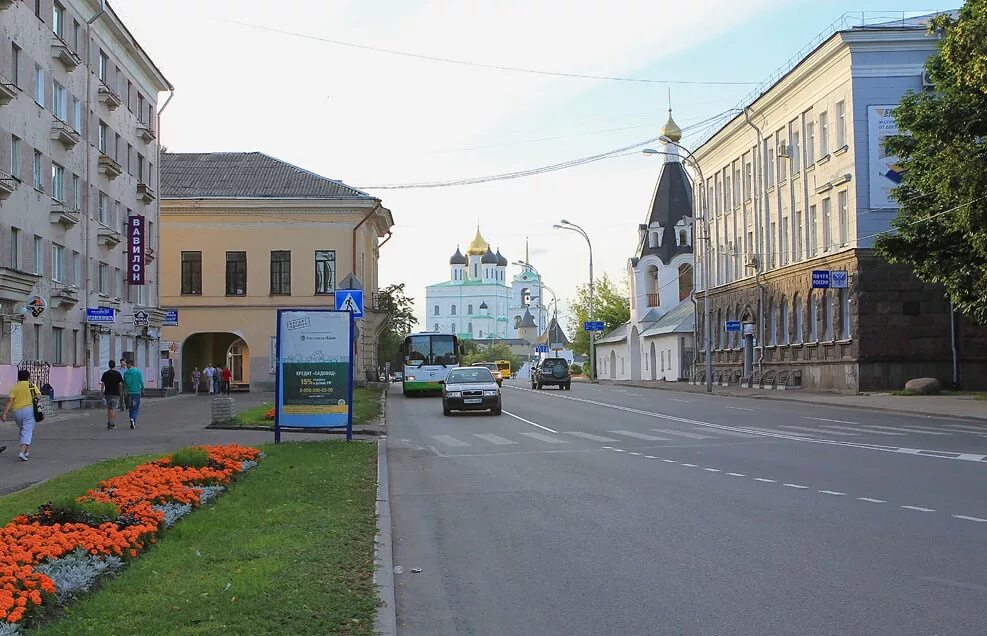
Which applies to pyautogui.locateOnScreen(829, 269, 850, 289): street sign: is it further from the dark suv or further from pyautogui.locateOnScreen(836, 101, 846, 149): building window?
the dark suv

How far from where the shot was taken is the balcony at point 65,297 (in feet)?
119

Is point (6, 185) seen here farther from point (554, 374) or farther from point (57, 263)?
point (554, 374)

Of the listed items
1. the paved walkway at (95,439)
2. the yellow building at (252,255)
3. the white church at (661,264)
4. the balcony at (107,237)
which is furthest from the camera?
the white church at (661,264)

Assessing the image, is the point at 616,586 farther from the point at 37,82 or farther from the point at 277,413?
the point at 37,82

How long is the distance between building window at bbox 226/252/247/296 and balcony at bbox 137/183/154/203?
7.58 meters

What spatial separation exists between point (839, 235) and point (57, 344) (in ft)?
98.1

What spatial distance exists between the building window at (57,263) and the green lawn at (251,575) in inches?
1073

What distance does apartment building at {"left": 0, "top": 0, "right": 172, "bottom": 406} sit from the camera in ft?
107

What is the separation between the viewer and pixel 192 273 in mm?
57844

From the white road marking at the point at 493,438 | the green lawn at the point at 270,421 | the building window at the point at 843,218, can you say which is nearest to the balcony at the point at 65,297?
the green lawn at the point at 270,421

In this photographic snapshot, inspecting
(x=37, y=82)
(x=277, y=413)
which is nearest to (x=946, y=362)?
(x=277, y=413)

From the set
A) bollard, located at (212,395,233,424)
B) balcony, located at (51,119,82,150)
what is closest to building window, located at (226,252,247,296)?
balcony, located at (51,119,82,150)

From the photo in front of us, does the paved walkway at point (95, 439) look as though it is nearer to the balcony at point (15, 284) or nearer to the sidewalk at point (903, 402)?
the balcony at point (15, 284)

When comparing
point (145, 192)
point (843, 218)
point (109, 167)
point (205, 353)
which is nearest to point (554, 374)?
point (205, 353)
